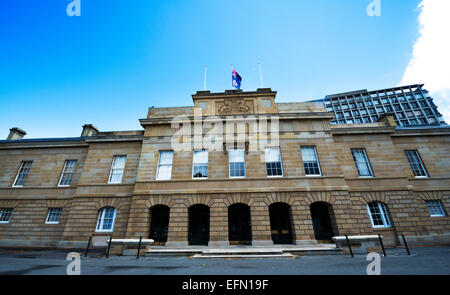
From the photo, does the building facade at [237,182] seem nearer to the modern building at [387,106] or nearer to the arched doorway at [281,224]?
the arched doorway at [281,224]

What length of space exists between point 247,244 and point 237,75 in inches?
545

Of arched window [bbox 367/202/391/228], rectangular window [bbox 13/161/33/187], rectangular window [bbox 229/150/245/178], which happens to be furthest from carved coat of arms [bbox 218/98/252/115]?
rectangular window [bbox 13/161/33/187]

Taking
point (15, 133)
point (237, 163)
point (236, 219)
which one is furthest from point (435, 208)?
point (15, 133)

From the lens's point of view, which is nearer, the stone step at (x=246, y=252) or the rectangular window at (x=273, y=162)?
the stone step at (x=246, y=252)

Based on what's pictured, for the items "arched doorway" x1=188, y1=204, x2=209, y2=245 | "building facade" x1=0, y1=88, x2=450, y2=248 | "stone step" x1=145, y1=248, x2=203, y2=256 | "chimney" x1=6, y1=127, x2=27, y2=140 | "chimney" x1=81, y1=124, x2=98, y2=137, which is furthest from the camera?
"chimney" x1=6, y1=127, x2=27, y2=140

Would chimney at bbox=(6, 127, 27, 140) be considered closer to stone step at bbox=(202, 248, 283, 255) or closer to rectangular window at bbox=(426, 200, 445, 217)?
stone step at bbox=(202, 248, 283, 255)

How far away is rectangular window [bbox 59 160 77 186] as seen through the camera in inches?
635

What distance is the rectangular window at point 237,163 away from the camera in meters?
13.8

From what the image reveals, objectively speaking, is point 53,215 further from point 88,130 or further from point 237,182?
point 237,182

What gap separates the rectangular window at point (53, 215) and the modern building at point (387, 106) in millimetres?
66339

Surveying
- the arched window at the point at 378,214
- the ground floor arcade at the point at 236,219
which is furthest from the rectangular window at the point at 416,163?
the arched window at the point at 378,214

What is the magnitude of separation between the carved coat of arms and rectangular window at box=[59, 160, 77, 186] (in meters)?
14.0

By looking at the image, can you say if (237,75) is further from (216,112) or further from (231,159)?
(231,159)
